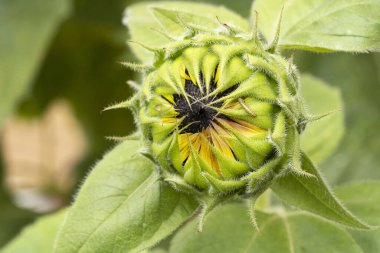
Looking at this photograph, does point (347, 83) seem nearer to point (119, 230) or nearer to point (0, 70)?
point (0, 70)

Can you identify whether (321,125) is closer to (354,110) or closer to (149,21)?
(149,21)

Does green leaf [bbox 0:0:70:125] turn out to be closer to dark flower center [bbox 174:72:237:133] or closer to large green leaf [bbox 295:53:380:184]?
large green leaf [bbox 295:53:380:184]

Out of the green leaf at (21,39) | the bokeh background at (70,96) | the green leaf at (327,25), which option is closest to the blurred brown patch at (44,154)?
the bokeh background at (70,96)

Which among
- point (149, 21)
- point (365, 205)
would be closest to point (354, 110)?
point (365, 205)

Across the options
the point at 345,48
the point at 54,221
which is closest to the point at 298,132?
the point at 345,48

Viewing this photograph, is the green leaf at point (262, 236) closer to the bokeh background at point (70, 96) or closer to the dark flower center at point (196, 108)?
the dark flower center at point (196, 108)

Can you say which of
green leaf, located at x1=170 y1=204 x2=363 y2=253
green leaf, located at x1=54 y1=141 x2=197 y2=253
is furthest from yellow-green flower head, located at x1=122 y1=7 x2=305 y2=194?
green leaf, located at x1=170 y1=204 x2=363 y2=253

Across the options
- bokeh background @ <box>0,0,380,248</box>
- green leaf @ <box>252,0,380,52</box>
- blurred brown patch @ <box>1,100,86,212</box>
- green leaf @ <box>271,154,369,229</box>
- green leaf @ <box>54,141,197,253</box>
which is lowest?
blurred brown patch @ <box>1,100,86,212</box>
